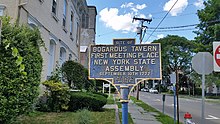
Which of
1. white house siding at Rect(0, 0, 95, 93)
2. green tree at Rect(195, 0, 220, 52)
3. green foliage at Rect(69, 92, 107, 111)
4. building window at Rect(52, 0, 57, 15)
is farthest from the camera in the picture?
green tree at Rect(195, 0, 220, 52)

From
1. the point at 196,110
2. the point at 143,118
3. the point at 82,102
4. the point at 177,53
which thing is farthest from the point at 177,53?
the point at 82,102

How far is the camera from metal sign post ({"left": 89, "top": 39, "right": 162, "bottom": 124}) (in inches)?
214

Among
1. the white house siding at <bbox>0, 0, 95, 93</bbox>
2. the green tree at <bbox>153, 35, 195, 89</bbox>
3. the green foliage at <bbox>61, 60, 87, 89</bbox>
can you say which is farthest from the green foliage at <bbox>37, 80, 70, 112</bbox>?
the green tree at <bbox>153, 35, 195, 89</bbox>

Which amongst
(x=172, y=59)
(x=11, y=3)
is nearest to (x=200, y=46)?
(x=172, y=59)

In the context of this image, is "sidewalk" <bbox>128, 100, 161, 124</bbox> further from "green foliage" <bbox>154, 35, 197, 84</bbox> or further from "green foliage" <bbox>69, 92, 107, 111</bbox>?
"green foliage" <bbox>154, 35, 197, 84</bbox>

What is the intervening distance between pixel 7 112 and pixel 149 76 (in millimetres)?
3362

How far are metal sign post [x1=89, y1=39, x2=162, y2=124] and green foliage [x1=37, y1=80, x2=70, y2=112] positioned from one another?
6056mm

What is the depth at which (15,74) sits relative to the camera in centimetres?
569

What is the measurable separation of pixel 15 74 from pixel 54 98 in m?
5.89

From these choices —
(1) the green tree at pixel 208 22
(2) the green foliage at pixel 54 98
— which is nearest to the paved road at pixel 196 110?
(2) the green foliage at pixel 54 98

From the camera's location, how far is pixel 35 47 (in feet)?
22.0

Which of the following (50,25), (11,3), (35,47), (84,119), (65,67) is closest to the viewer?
(35,47)

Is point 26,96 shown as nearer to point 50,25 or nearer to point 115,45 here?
point 115,45

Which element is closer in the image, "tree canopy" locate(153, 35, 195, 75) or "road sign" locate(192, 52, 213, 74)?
"road sign" locate(192, 52, 213, 74)
